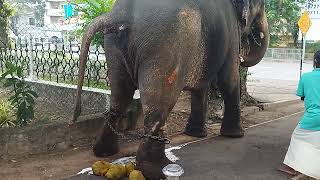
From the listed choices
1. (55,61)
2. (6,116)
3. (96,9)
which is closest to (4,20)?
(96,9)

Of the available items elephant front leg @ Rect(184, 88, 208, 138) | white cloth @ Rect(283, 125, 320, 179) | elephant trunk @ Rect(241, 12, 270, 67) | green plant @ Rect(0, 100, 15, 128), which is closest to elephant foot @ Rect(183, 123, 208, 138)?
elephant front leg @ Rect(184, 88, 208, 138)

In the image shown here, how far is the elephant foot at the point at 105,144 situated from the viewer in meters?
5.64

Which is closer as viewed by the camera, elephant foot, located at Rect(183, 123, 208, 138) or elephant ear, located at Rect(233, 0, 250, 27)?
elephant ear, located at Rect(233, 0, 250, 27)

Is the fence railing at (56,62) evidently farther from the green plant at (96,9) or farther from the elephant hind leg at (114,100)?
the elephant hind leg at (114,100)

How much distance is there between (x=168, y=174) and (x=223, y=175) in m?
1.81

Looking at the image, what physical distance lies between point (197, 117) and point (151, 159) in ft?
7.32

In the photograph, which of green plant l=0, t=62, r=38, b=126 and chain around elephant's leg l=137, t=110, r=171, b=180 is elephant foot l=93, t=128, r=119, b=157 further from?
green plant l=0, t=62, r=38, b=126

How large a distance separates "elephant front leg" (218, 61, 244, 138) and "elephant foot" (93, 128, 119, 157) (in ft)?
6.05

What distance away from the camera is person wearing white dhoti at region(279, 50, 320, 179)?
16.0ft

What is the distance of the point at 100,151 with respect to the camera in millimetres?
5730

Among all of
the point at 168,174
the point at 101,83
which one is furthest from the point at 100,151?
the point at 101,83

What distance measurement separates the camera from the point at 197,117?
22.8 feet

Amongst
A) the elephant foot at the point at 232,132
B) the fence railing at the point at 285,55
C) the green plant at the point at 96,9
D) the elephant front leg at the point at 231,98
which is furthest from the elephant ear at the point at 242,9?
the fence railing at the point at 285,55

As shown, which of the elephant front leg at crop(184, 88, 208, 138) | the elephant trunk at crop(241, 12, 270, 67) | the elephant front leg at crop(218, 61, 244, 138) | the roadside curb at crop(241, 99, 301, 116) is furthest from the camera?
the roadside curb at crop(241, 99, 301, 116)
